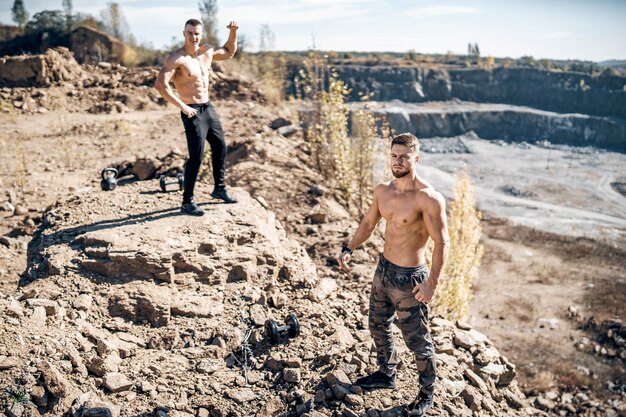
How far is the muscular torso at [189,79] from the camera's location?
14.7 feet

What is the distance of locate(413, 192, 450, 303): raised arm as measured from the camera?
2.80 m

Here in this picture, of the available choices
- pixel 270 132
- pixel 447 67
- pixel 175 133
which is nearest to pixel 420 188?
pixel 270 132

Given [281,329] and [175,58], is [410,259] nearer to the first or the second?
[281,329]

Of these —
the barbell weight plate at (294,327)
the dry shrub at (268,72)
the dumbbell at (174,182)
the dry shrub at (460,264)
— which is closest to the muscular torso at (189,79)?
the dumbbell at (174,182)

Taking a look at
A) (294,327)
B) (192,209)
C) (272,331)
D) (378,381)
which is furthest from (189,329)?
(378,381)

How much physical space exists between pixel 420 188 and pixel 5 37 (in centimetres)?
2967

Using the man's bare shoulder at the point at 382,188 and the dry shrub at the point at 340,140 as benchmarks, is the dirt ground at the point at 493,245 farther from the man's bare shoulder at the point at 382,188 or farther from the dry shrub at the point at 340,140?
the man's bare shoulder at the point at 382,188

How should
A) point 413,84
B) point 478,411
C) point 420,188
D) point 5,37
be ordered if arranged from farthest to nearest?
point 413,84 < point 5,37 < point 478,411 < point 420,188

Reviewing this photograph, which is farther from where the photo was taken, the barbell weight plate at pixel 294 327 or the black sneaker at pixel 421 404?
the barbell weight plate at pixel 294 327

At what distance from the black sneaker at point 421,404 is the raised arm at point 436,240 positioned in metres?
0.76

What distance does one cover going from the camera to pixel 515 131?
4419cm

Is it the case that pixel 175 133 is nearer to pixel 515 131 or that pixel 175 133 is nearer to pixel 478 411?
pixel 478 411

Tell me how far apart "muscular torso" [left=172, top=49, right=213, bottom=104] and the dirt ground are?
2496 mm

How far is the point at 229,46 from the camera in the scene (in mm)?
4961
